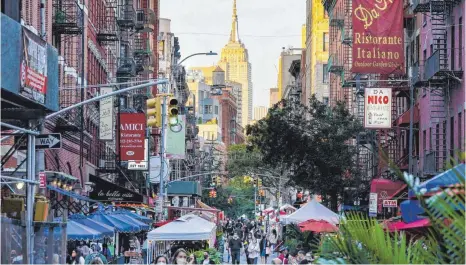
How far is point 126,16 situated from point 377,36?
31.8 meters

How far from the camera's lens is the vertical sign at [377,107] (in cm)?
4575

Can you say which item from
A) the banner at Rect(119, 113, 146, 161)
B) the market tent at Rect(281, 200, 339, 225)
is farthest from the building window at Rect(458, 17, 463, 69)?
the banner at Rect(119, 113, 146, 161)

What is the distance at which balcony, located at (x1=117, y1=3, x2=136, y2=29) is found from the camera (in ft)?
235

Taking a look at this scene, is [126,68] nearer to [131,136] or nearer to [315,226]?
[131,136]

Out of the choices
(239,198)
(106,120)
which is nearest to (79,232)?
(106,120)

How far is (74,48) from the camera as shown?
51938mm

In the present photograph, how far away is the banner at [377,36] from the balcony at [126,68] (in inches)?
1143

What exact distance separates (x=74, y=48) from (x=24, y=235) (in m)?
33.9

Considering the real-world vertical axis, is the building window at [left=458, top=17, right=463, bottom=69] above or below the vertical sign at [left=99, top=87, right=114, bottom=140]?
above

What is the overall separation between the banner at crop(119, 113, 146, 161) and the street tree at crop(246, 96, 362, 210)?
6647mm

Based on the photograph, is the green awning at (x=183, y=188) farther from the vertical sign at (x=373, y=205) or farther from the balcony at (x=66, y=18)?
the vertical sign at (x=373, y=205)

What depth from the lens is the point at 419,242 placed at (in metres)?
10.4

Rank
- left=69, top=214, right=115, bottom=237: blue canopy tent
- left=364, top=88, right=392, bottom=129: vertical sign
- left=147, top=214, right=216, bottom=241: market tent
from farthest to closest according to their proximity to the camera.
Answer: left=364, top=88, right=392, bottom=129: vertical sign < left=147, top=214, right=216, bottom=241: market tent < left=69, top=214, right=115, bottom=237: blue canopy tent

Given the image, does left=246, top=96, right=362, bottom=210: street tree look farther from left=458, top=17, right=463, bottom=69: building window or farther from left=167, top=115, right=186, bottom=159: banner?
left=458, top=17, right=463, bottom=69: building window
